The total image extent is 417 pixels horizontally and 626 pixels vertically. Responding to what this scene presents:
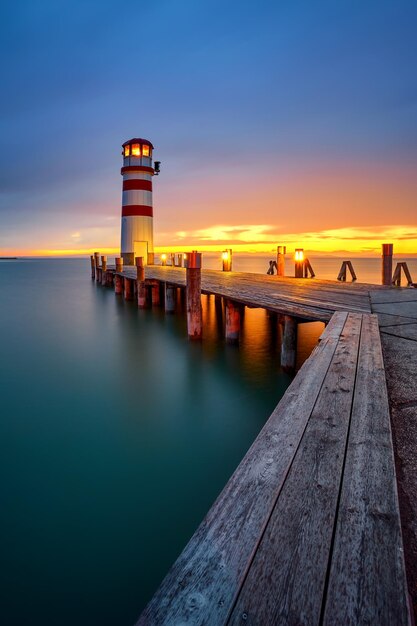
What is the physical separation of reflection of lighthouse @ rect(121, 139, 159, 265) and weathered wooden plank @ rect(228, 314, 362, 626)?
23.2 metres

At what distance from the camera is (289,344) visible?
657 cm

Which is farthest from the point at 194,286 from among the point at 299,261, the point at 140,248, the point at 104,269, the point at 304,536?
the point at 104,269

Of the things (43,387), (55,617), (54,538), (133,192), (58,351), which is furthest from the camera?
(133,192)

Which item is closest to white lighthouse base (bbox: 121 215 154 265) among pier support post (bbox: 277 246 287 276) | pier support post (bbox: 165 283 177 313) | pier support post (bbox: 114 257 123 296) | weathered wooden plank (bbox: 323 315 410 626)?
pier support post (bbox: 114 257 123 296)

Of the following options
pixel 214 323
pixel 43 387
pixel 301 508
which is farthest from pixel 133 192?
pixel 301 508

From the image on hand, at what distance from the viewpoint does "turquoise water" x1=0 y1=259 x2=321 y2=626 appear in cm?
266

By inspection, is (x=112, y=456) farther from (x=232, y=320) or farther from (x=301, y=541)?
(x=232, y=320)

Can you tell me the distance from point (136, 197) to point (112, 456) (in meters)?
21.4

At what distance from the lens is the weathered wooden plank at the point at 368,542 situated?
0.89m

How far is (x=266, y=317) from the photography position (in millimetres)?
12805

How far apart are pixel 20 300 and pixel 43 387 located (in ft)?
55.5

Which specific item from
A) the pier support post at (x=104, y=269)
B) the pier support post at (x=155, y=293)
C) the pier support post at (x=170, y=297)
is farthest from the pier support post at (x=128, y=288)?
the pier support post at (x=104, y=269)

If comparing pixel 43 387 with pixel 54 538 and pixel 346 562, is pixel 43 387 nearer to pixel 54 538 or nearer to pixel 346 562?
pixel 54 538

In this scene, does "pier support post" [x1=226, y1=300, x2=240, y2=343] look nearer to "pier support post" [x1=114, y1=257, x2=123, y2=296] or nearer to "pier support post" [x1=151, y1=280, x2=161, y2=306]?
"pier support post" [x1=151, y1=280, x2=161, y2=306]
